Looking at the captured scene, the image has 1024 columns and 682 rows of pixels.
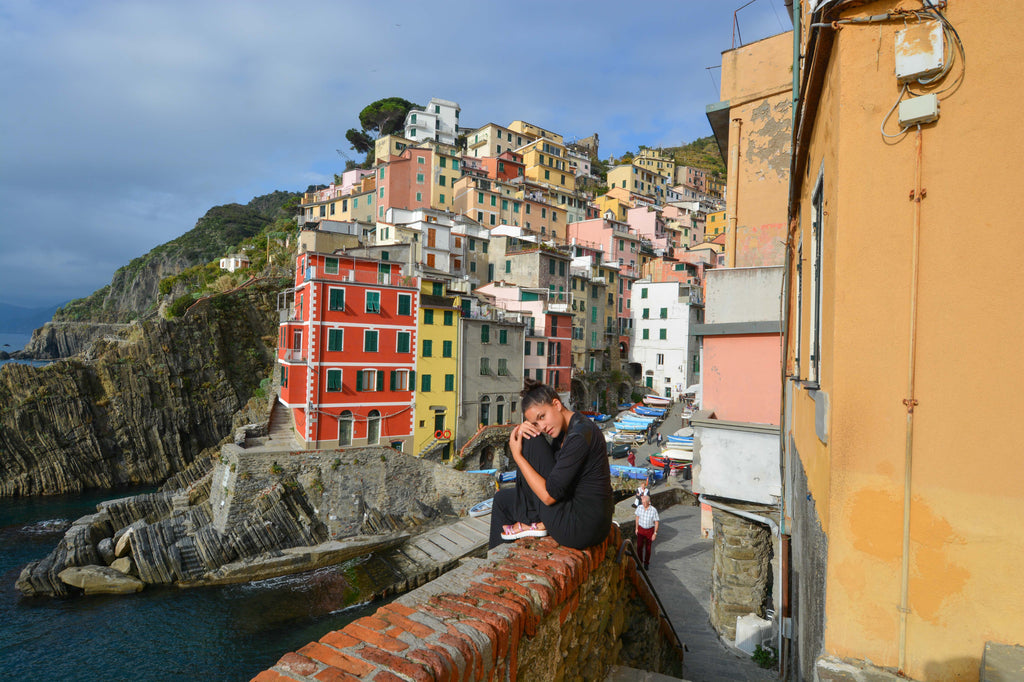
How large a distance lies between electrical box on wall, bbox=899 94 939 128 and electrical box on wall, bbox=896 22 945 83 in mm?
128

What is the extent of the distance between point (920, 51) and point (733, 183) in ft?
28.3

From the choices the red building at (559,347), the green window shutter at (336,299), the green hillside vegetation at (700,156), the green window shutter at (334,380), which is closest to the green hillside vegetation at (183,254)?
the red building at (559,347)

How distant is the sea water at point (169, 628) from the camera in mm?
17250

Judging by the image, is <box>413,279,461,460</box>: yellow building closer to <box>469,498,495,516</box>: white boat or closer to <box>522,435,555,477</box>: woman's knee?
<box>469,498,495,516</box>: white boat

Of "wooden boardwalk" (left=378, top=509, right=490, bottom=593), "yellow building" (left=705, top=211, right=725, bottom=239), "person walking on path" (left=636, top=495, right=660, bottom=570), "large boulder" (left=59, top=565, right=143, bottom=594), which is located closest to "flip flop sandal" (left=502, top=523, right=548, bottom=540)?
"person walking on path" (left=636, top=495, right=660, bottom=570)

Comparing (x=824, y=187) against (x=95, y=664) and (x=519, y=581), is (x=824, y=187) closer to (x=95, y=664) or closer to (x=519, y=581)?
(x=519, y=581)

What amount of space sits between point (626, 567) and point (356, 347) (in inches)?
988

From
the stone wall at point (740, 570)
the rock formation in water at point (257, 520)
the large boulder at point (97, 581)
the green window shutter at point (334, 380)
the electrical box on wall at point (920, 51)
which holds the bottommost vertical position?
the large boulder at point (97, 581)

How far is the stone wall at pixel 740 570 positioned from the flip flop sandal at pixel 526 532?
20.4 ft

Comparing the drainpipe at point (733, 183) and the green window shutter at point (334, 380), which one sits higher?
the drainpipe at point (733, 183)

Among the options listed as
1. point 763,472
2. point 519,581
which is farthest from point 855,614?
point 763,472

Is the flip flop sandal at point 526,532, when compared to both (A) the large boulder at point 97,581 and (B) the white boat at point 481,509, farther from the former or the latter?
(A) the large boulder at point 97,581

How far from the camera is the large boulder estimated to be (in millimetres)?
21469

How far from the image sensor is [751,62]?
10.5 meters
